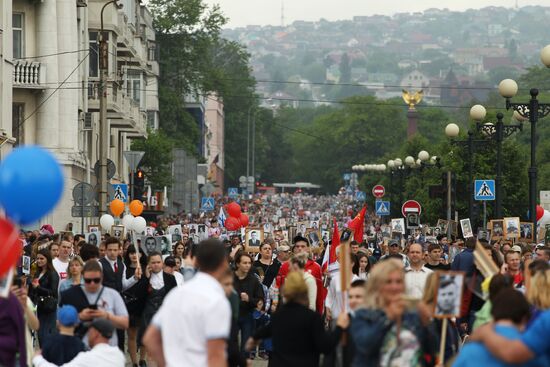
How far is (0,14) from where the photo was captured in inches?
1613

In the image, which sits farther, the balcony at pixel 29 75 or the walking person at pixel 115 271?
the balcony at pixel 29 75

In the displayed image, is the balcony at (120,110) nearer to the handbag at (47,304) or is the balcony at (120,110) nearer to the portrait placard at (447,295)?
the handbag at (47,304)

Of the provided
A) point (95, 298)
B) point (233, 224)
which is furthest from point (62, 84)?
point (95, 298)

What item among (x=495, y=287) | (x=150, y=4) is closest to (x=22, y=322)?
(x=495, y=287)

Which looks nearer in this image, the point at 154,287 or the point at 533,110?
the point at 154,287

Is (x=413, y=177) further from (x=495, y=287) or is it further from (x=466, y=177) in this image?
(x=495, y=287)

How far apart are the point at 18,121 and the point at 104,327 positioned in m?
37.4

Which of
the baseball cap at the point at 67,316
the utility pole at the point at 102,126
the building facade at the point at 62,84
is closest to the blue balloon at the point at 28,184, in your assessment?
the baseball cap at the point at 67,316

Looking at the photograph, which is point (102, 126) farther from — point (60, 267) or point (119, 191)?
point (60, 267)

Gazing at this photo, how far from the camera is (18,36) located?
49250 millimetres

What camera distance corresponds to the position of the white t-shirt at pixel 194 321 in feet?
31.8

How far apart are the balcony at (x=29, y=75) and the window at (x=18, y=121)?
97 centimetres

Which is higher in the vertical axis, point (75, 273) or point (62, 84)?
point (62, 84)

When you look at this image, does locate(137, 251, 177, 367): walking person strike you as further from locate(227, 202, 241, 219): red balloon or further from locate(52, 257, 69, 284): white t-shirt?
locate(227, 202, 241, 219): red balloon
